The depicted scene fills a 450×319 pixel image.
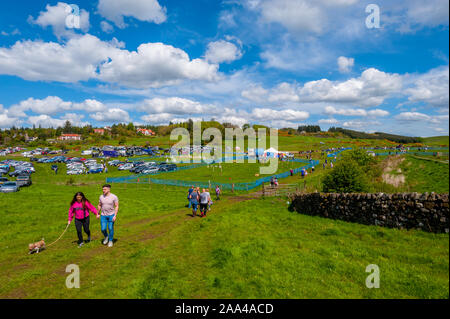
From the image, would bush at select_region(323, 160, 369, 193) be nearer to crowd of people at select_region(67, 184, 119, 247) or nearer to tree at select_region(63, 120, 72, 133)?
crowd of people at select_region(67, 184, 119, 247)

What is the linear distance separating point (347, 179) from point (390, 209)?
257 inches

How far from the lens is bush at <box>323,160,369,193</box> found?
15734 mm

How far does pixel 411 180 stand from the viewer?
1927 centimetres

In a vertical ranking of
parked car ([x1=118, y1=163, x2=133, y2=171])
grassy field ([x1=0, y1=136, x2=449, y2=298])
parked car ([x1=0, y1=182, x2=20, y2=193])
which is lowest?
parked car ([x1=0, y1=182, x2=20, y2=193])

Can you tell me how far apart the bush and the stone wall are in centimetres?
364

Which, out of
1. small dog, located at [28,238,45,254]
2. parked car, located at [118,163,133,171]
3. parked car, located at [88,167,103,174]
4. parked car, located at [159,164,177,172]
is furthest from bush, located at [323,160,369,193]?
parked car, located at [88,167,103,174]

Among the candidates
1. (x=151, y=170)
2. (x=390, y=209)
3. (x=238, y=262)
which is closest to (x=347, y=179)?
(x=390, y=209)

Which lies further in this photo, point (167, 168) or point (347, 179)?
point (167, 168)

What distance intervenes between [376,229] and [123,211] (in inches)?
679

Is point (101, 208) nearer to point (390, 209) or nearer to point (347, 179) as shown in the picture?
point (390, 209)

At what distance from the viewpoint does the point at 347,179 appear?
15.9 metres
